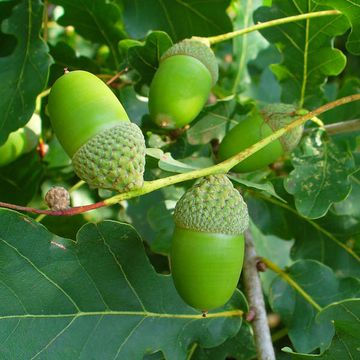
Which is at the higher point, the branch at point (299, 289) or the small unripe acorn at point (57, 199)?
the small unripe acorn at point (57, 199)

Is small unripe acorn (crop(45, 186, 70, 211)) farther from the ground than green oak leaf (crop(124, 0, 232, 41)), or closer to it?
farther from the ground

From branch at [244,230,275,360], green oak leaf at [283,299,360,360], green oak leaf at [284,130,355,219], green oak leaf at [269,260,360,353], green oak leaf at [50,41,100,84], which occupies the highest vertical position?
green oak leaf at [50,41,100,84]

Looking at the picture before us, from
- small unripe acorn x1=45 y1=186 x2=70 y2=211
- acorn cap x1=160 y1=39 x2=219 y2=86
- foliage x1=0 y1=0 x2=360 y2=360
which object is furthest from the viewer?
acorn cap x1=160 y1=39 x2=219 y2=86

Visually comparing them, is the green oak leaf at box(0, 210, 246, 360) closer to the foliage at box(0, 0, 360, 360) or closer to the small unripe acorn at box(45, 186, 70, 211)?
the foliage at box(0, 0, 360, 360)

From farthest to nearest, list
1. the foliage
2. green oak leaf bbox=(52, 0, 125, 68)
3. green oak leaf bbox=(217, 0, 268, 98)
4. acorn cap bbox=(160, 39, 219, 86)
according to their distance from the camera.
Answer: green oak leaf bbox=(217, 0, 268, 98), green oak leaf bbox=(52, 0, 125, 68), acorn cap bbox=(160, 39, 219, 86), the foliage

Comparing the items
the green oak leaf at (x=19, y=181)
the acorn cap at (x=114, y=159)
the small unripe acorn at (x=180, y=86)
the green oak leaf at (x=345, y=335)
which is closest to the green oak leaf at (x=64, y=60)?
the green oak leaf at (x=19, y=181)

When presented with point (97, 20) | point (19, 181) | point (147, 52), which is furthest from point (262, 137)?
point (19, 181)

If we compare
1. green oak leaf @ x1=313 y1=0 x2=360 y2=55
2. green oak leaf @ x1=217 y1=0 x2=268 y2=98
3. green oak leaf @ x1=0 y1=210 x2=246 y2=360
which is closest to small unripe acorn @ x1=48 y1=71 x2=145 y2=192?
green oak leaf @ x1=0 y1=210 x2=246 y2=360

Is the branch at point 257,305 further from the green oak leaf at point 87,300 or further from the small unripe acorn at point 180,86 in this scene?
the small unripe acorn at point 180,86
